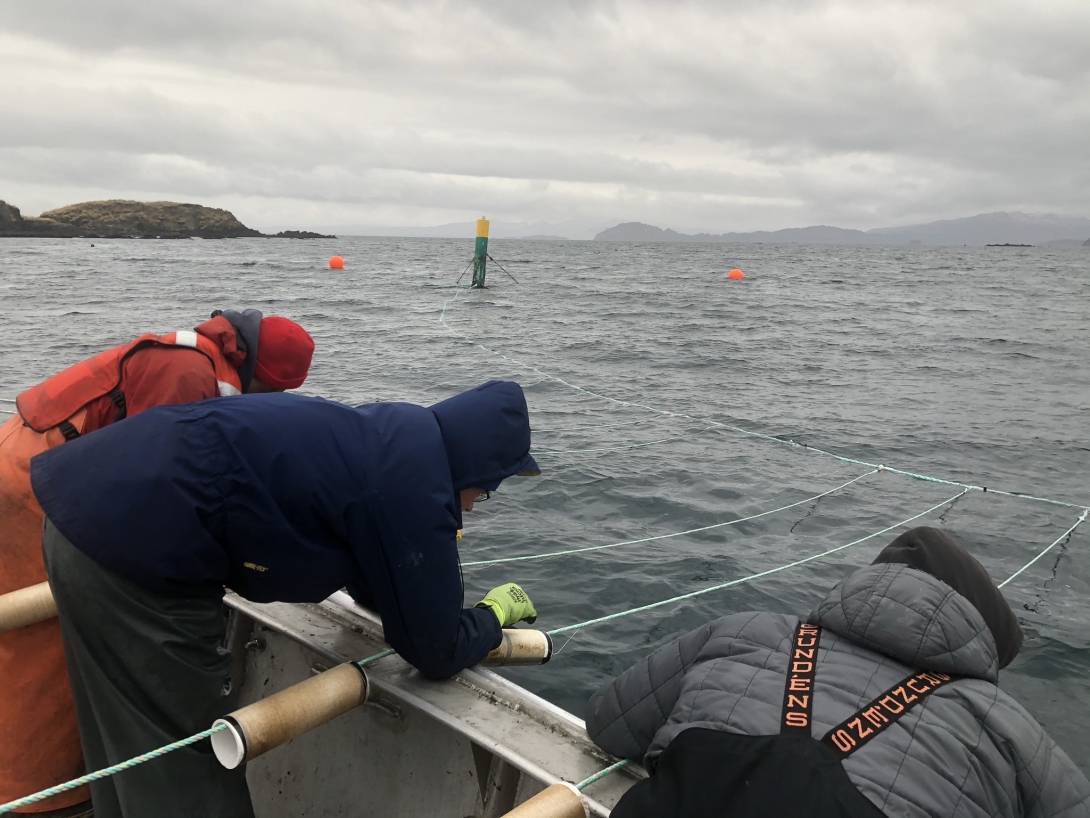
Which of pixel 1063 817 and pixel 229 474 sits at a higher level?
pixel 229 474

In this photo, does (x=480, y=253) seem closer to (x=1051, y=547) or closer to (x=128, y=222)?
(x=1051, y=547)

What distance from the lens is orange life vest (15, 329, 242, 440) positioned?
3.04 m

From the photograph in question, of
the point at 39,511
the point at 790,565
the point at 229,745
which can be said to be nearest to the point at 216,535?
the point at 229,745

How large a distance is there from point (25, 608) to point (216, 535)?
0.97 meters

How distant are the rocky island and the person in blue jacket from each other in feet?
330

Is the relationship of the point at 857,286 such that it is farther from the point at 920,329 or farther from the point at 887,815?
the point at 887,815

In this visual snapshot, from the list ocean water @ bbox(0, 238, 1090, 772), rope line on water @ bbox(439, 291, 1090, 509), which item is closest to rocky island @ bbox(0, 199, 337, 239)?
ocean water @ bbox(0, 238, 1090, 772)

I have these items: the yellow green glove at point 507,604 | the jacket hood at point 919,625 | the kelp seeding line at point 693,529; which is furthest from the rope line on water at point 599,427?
the jacket hood at point 919,625

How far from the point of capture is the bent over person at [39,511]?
9.39 ft

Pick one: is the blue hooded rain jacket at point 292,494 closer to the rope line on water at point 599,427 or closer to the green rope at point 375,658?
the green rope at point 375,658

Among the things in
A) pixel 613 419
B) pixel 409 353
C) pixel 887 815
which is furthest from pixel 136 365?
pixel 409 353

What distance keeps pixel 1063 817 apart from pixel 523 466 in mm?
1672

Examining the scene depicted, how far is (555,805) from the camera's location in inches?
87.7

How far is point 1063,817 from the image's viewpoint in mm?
1853
